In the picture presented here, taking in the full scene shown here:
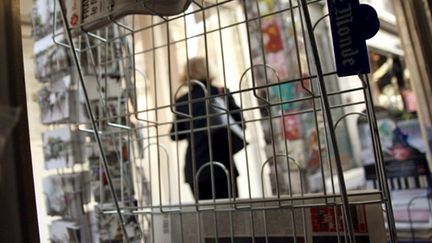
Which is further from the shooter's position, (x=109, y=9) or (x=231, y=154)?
(x=231, y=154)

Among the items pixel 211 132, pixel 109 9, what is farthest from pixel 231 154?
pixel 211 132

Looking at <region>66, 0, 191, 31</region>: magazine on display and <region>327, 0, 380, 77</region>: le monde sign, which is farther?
<region>66, 0, 191, 31</region>: magazine on display

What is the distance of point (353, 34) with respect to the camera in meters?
0.37

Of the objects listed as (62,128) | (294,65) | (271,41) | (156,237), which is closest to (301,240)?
(156,237)

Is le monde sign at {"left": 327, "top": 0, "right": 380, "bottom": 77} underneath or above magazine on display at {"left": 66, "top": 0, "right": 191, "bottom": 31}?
underneath

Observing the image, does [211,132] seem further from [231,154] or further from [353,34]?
[353,34]

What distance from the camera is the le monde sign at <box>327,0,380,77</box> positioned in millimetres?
371

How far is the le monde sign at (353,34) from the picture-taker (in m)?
0.37

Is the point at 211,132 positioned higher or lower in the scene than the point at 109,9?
lower

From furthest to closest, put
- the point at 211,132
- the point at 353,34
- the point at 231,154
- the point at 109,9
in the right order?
the point at 211,132 < the point at 231,154 < the point at 109,9 < the point at 353,34

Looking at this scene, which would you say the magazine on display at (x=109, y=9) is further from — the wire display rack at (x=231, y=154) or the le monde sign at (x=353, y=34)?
the le monde sign at (x=353, y=34)

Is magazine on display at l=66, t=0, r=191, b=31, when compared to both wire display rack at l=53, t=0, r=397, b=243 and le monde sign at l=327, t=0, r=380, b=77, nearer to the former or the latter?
wire display rack at l=53, t=0, r=397, b=243

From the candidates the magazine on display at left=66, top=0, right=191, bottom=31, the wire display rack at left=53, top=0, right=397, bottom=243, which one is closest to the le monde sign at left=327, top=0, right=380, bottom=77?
the wire display rack at left=53, top=0, right=397, bottom=243

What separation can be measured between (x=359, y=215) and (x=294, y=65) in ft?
4.94
